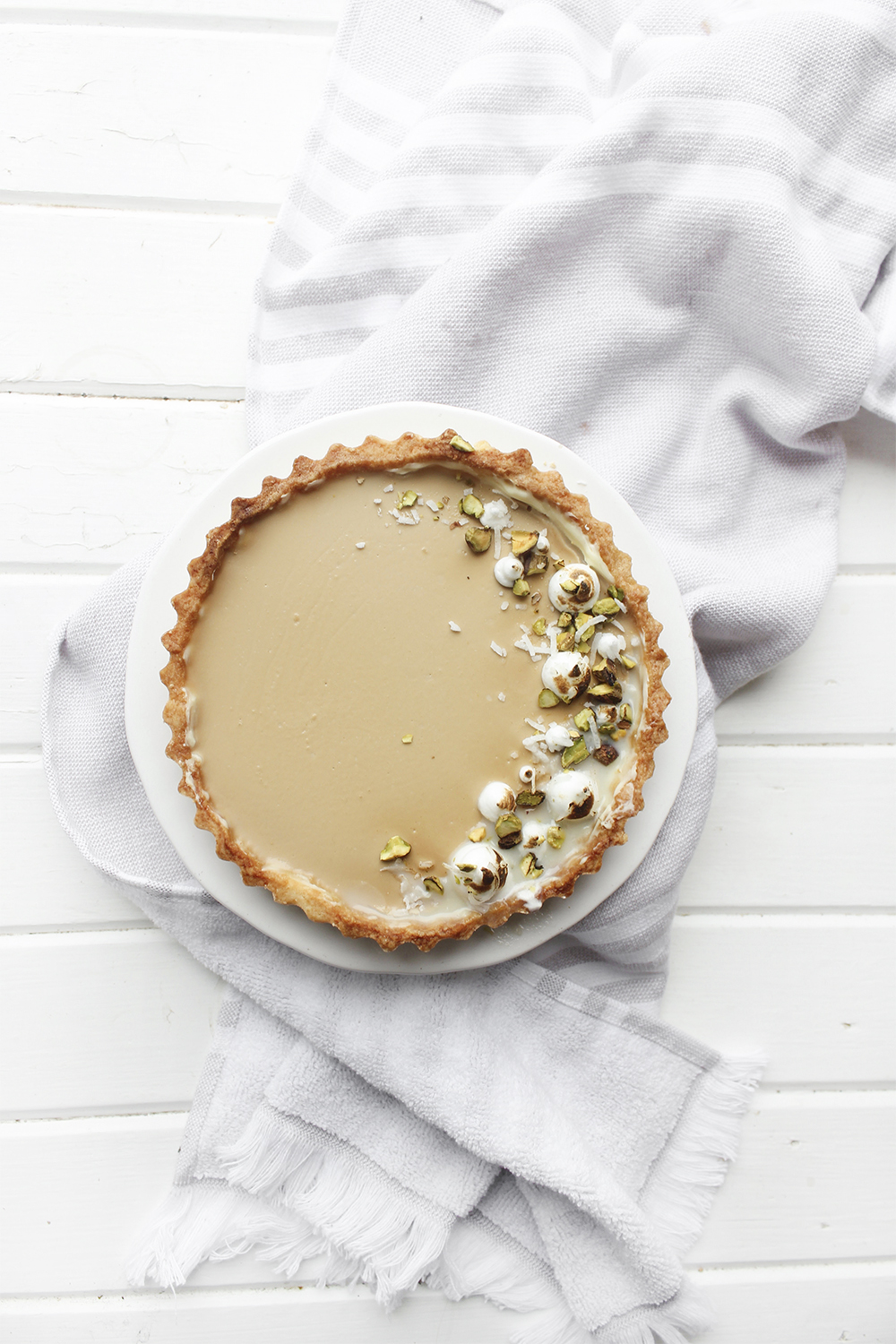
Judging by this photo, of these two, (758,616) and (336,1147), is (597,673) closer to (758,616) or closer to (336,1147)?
(758,616)

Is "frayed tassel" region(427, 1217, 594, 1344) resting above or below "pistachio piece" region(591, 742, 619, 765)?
below

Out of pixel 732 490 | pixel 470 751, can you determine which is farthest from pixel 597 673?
pixel 732 490

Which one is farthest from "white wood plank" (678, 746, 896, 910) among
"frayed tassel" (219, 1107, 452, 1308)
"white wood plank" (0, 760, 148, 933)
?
"white wood plank" (0, 760, 148, 933)

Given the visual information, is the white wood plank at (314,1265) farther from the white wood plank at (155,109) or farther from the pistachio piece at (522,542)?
the white wood plank at (155,109)

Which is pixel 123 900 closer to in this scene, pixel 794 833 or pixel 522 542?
pixel 522 542

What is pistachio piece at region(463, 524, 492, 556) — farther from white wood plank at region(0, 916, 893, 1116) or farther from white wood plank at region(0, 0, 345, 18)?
white wood plank at region(0, 0, 345, 18)

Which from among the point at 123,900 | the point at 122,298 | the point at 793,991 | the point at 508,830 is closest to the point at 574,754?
the point at 508,830
